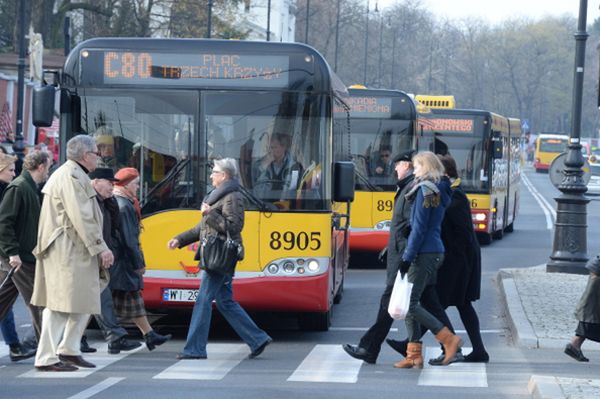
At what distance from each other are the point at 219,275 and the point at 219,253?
0.25 m

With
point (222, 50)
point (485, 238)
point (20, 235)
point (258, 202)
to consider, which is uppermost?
point (222, 50)

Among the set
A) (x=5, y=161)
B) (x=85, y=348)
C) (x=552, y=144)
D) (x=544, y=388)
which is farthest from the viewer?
(x=552, y=144)

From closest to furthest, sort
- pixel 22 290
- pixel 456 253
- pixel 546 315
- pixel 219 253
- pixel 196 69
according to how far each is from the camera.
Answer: pixel 22 290 < pixel 219 253 < pixel 456 253 < pixel 196 69 < pixel 546 315

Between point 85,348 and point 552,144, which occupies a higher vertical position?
point 552,144

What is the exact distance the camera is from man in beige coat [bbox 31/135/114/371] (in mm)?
10195

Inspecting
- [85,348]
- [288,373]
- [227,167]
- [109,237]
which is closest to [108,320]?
[85,348]

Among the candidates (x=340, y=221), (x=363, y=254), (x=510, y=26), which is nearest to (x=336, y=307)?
(x=340, y=221)

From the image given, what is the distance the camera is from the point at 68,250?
10227mm

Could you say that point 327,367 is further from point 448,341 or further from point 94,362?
point 94,362

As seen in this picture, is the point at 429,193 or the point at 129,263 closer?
the point at 429,193

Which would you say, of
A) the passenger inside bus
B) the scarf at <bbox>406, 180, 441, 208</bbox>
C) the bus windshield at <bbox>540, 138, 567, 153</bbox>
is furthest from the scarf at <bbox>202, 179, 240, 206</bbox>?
the bus windshield at <bbox>540, 138, 567, 153</bbox>

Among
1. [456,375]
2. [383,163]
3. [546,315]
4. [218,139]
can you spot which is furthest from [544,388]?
[383,163]

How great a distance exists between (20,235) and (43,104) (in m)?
1.83

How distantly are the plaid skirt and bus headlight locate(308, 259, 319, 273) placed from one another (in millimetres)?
1588
